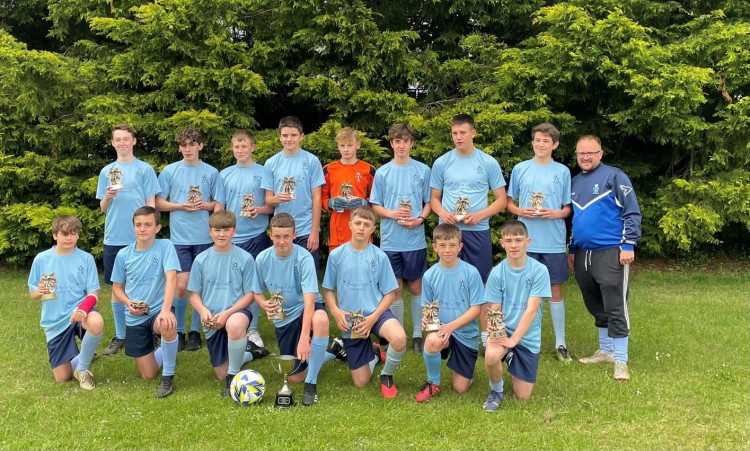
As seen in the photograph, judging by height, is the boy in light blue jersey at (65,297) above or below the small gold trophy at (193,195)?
below

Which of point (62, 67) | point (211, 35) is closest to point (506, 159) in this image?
point (211, 35)

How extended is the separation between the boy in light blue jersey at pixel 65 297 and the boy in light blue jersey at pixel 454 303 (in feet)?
9.69

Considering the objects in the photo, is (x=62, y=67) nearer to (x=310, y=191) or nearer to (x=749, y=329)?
(x=310, y=191)

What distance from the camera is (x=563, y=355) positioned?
564 centimetres

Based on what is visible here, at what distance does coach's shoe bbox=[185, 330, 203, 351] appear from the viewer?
237 inches

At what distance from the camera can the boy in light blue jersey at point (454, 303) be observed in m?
4.64

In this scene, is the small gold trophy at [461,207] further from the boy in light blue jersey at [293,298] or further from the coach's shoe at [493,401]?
the coach's shoe at [493,401]

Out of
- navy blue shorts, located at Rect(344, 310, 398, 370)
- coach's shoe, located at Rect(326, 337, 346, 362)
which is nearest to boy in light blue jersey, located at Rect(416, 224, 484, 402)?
navy blue shorts, located at Rect(344, 310, 398, 370)

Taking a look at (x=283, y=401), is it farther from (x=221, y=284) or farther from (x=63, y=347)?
(x=63, y=347)

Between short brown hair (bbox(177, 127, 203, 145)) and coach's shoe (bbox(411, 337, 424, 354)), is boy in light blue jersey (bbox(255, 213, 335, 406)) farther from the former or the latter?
short brown hair (bbox(177, 127, 203, 145))

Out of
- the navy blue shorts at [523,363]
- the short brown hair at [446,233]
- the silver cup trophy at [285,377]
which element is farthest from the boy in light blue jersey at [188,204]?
the navy blue shorts at [523,363]

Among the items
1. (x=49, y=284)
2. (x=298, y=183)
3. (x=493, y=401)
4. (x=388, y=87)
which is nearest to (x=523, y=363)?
(x=493, y=401)

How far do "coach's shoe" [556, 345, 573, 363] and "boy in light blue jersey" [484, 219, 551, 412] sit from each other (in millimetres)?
1129

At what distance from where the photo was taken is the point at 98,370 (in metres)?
5.37
